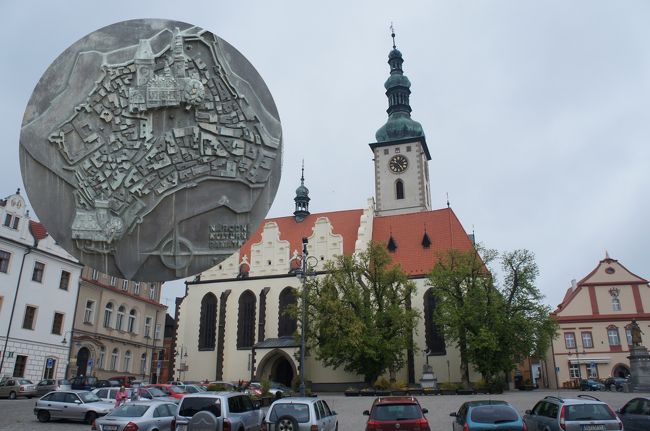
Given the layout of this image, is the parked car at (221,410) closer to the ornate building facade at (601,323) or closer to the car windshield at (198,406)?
the car windshield at (198,406)

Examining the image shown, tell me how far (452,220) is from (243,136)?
41308 mm

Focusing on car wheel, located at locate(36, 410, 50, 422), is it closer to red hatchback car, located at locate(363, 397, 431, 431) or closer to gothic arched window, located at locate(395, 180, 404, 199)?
red hatchback car, located at locate(363, 397, 431, 431)

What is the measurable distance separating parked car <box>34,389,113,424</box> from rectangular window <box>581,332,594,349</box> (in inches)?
1832

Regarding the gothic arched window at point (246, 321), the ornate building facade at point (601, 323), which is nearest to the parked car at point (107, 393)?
the gothic arched window at point (246, 321)

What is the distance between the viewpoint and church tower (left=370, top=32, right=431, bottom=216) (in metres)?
58.8

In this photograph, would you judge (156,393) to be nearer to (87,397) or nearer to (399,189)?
(87,397)

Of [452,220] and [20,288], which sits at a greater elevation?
[452,220]

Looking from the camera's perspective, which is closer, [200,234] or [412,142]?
[200,234]

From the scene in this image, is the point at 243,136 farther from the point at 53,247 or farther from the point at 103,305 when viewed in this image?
the point at 103,305

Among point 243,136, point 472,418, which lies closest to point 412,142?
point 472,418

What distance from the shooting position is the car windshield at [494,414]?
38.6 feet

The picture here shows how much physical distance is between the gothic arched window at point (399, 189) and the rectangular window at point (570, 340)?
70.6 feet

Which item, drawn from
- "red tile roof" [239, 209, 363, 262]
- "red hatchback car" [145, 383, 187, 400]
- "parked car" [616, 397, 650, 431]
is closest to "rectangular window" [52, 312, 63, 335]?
"red hatchback car" [145, 383, 187, 400]

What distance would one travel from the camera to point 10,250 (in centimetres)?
3378
